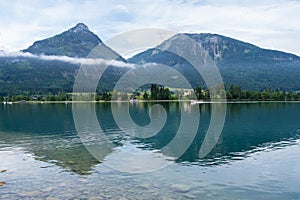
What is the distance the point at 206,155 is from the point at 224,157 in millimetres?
2198

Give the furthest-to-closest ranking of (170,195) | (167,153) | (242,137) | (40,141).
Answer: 1. (242,137)
2. (40,141)
3. (167,153)
4. (170,195)

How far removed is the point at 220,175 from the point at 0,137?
4083 centimetres

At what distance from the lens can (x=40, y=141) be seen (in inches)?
1961

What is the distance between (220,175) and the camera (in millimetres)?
29125

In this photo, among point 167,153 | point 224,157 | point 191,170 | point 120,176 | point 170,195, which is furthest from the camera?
point 167,153

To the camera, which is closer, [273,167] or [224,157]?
[273,167]

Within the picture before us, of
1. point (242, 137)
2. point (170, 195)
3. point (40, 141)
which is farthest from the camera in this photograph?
point (242, 137)

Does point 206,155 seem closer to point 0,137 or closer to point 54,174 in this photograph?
point 54,174

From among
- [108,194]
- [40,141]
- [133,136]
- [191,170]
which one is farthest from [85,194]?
[133,136]

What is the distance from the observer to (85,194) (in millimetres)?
23953

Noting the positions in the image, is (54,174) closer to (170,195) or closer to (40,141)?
(170,195)

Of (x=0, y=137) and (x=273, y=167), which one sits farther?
(x=0, y=137)

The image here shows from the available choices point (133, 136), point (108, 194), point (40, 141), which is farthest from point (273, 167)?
point (40, 141)

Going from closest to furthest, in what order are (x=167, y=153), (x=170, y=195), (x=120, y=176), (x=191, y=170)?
(x=170, y=195)
(x=120, y=176)
(x=191, y=170)
(x=167, y=153)
